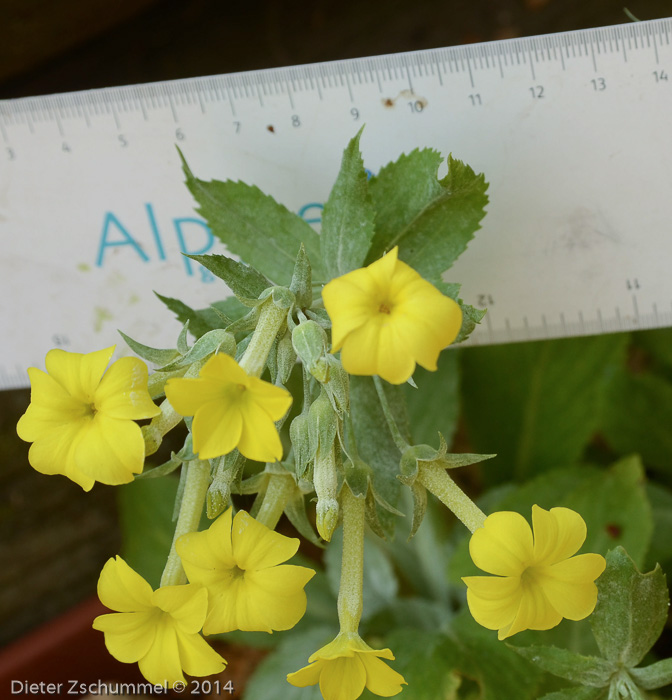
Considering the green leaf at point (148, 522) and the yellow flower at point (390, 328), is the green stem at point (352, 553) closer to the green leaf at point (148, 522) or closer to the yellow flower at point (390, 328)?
the yellow flower at point (390, 328)

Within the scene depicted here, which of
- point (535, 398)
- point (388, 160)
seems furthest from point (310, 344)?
point (535, 398)

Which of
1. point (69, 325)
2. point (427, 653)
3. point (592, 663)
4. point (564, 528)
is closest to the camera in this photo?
point (564, 528)

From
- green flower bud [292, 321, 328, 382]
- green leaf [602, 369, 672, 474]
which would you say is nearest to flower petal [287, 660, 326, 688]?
green flower bud [292, 321, 328, 382]

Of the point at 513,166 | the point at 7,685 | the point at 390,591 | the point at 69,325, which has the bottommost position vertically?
the point at 7,685

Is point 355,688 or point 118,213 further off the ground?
point 118,213

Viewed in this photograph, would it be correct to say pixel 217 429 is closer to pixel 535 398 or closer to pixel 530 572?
pixel 530 572

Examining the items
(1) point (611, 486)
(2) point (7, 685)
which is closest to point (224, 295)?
(1) point (611, 486)

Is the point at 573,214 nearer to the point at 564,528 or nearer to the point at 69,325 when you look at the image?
the point at 564,528

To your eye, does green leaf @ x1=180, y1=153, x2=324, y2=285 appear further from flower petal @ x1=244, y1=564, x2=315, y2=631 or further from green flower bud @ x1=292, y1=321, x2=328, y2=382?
flower petal @ x1=244, y1=564, x2=315, y2=631
